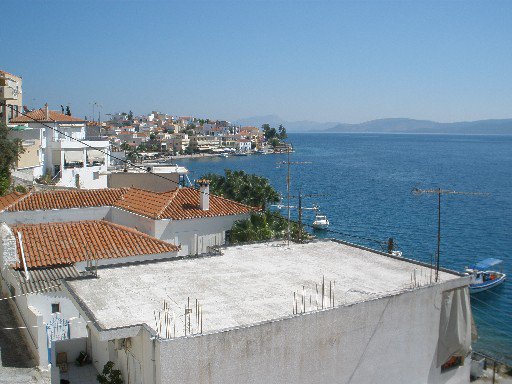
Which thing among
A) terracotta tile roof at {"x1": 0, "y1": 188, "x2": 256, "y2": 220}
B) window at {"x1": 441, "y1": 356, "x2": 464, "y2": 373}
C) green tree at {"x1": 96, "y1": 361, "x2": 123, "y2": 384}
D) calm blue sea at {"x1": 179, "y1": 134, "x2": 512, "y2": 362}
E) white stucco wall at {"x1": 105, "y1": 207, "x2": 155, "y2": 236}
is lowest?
calm blue sea at {"x1": 179, "y1": 134, "x2": 512, "y2": 362}

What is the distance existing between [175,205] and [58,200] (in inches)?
253

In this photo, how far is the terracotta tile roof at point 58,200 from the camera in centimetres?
2608

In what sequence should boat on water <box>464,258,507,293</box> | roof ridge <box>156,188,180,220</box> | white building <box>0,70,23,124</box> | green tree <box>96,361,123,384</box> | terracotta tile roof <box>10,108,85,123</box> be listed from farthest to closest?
terracotta tile roof <box>10,108,85,123</box> → white building <box>0,70,23,124</box> → boat on water <box>464,258,507,293</box> → roof ridge <box>156,188,180,220</box> → green tree <box>96,361,123,384</box>

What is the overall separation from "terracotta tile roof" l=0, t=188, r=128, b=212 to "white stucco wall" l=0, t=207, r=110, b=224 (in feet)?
1.82

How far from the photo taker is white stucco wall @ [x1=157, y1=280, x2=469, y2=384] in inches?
392

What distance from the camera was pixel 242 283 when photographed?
13.8m

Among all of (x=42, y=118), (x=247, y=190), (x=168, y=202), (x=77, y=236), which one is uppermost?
(x=42, y=118)

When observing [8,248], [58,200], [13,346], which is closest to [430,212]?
[58,200]

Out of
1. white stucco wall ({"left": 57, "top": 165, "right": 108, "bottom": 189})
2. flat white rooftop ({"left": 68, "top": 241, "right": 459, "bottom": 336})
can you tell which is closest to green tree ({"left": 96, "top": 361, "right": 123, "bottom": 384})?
flat white rooftop ({"left": 68, "top": 241, "right": 459, "bottom": 336})

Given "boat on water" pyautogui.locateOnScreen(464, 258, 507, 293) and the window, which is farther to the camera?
"boat on water" pyautogui.locateOnScreen(464, 258, 507, 293)

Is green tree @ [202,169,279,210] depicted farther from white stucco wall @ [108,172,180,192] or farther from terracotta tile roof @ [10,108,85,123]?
terracotta tile roof @ [10,108,85,123]

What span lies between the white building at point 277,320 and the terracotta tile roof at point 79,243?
3.73 meters

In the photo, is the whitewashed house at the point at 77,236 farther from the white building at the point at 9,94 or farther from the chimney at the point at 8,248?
the white building at the point at 9,94

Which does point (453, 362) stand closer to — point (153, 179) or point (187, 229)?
point (187, 229)
